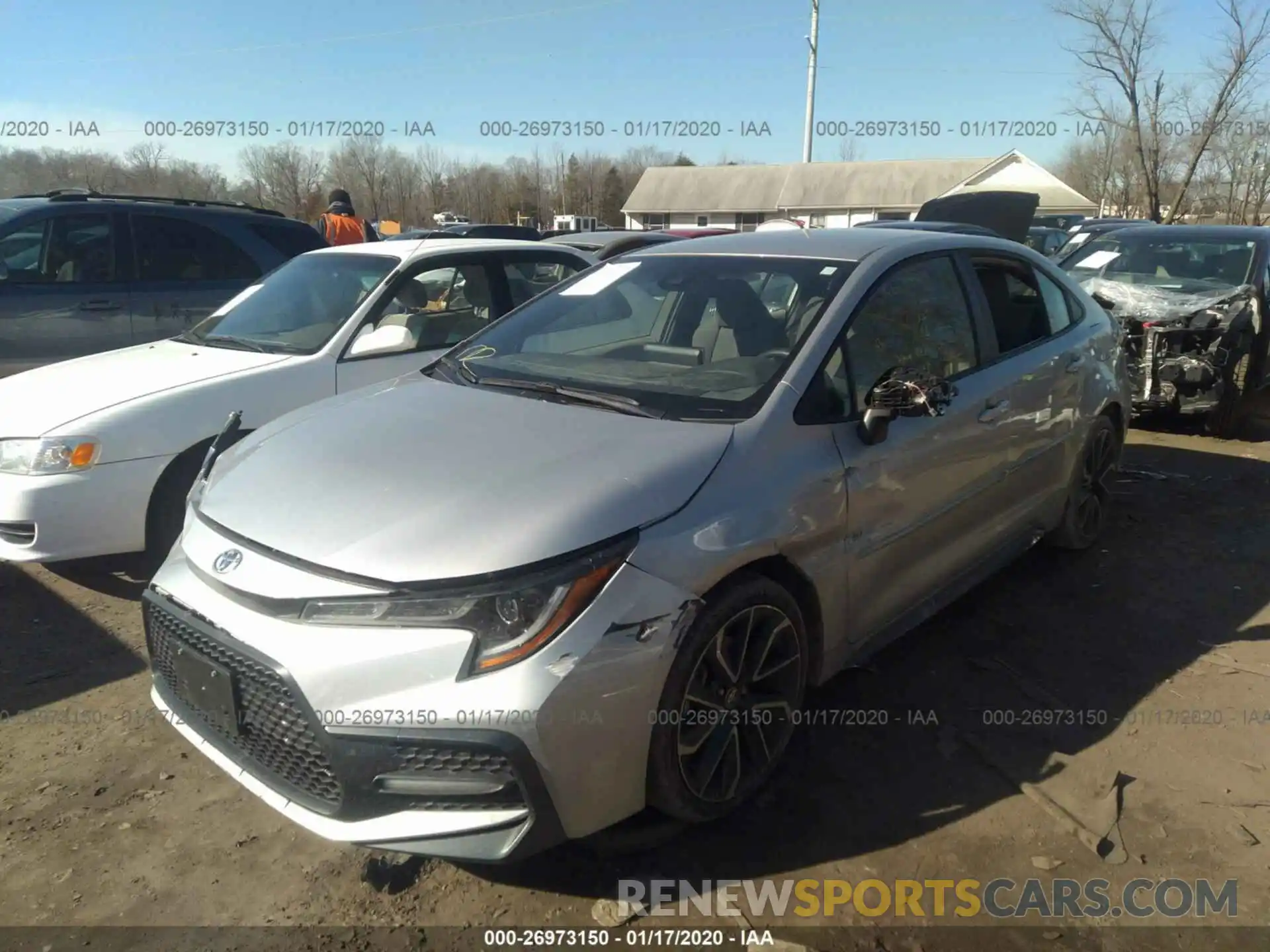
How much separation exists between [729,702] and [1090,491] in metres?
3.13

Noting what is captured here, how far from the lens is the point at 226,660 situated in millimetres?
2398

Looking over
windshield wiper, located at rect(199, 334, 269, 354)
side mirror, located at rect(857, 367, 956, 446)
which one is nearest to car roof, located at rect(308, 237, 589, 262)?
windshield wiper, located at rect(199, 334, 269, 354)

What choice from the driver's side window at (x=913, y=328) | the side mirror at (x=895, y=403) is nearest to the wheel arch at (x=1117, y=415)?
the driver's side window at (x=913, y=328)

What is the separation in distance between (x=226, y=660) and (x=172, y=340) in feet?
12.0

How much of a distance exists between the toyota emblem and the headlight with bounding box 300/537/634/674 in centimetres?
38

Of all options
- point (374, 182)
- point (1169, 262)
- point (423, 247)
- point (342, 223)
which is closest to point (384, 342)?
point (423, 247)

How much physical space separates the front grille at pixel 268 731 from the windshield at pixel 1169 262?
26.6ft

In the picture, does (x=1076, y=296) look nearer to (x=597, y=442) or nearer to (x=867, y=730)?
(x=867, y=730)

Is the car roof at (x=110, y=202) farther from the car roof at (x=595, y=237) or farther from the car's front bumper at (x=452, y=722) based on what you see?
the car's front bumper at (x=452, y=722)

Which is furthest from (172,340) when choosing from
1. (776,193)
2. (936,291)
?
(776,193)

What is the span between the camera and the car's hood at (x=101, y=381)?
13.6ft

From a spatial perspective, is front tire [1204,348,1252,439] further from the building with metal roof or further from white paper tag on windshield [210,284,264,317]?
the building with metal roof

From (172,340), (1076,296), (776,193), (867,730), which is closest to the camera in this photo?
(867,730)

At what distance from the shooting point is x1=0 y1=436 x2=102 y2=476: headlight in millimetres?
4023
